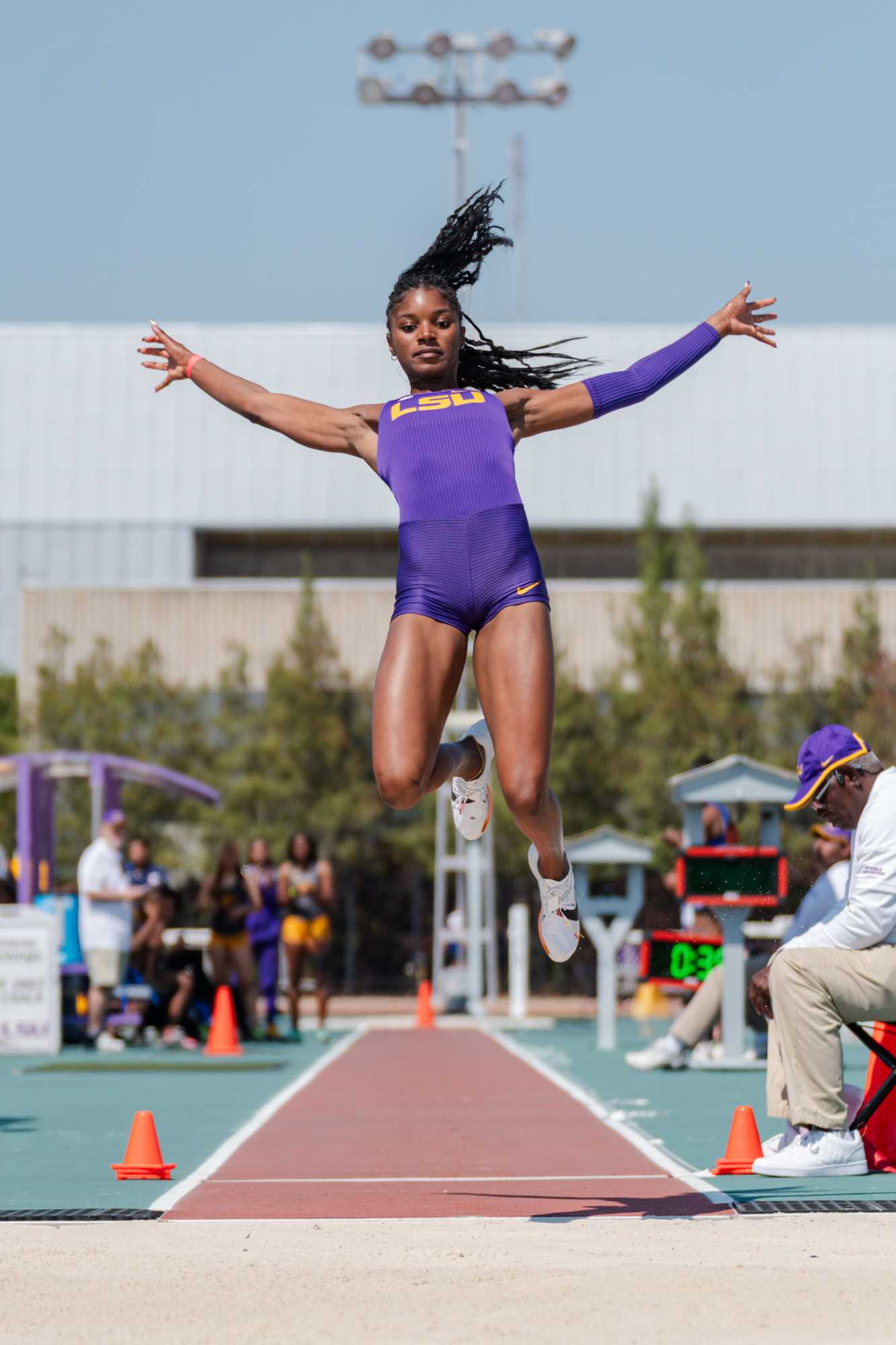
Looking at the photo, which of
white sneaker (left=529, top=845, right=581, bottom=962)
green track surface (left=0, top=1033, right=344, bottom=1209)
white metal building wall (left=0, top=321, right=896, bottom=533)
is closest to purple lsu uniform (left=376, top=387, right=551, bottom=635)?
white sneaker (left=529, top=845, right=581, bottom=962)

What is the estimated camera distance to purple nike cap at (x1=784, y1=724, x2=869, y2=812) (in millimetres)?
7715

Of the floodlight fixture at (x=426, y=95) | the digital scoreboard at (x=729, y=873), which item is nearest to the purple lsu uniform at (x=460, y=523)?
the digital scoreboard at (x=729, y=873)

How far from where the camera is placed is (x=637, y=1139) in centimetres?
955

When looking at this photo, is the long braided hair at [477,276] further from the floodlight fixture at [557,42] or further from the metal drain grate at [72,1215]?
the floodlight fixture at [557,42]

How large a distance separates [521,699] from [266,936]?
13.5m

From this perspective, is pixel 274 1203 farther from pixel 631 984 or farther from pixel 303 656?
pixel 303 656

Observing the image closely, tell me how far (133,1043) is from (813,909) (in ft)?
35.6

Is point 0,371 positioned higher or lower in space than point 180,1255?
higher

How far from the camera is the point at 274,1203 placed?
7117 mm

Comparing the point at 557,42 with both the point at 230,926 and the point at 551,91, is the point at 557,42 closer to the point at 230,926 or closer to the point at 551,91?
the point at 551,91

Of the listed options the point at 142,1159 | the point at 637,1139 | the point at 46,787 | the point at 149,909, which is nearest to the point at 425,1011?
the point at 46,787

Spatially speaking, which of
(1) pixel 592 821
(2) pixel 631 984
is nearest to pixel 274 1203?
(2) pixel 631 984

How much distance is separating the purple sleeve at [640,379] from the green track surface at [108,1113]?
10.8 feet

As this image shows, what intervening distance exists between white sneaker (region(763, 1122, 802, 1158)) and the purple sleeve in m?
2.91
